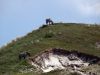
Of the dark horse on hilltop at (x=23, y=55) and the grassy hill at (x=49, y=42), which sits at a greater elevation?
the grassy hill at (x=49, y=42)

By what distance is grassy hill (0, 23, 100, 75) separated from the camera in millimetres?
66750

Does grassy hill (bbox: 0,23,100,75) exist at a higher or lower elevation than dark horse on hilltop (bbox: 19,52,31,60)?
higher

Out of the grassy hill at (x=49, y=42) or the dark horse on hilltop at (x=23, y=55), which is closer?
the grassy hill at (x=49, y=42)

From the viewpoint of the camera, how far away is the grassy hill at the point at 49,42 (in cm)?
6675

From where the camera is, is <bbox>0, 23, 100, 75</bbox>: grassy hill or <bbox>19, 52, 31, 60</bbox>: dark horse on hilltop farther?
<bbox>19, 52, 31, 60</bbox>: dark horse on hilltop

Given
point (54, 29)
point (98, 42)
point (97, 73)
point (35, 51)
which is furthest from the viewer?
point (54, 29)

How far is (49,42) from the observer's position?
7262 centimetres

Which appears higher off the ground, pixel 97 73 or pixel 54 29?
pixel 54 29

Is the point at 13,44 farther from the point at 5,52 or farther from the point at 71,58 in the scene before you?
the point at 71,58

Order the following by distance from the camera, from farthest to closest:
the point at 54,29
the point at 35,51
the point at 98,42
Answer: the point at 54,29, the point at 98,42, the point at 35,51

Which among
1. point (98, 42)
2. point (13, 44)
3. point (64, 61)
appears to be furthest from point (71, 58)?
point (13, 44)

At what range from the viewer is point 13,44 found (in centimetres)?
7762

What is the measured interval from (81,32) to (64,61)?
9582 mm

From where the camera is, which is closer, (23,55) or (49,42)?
(23,55)
